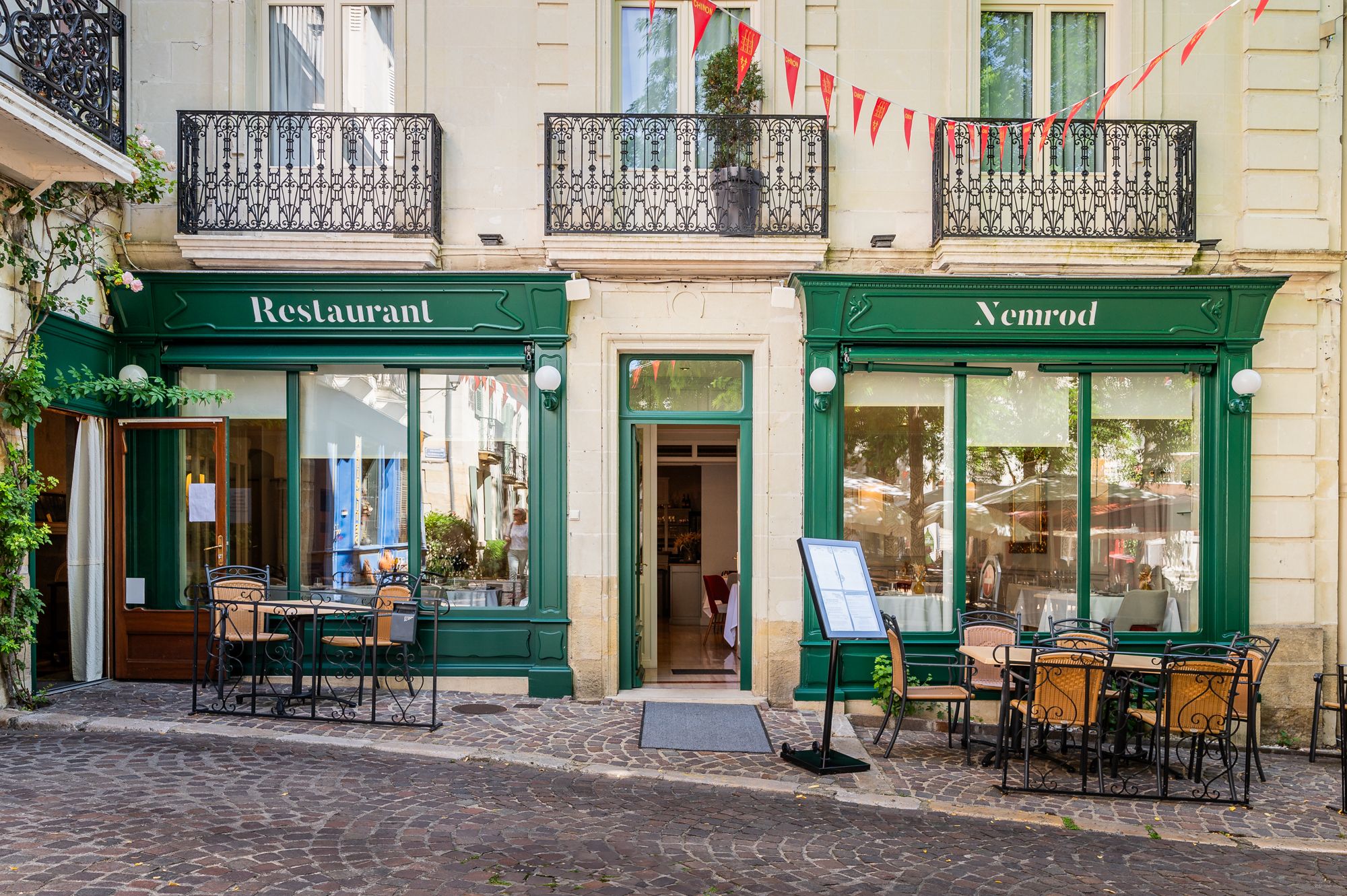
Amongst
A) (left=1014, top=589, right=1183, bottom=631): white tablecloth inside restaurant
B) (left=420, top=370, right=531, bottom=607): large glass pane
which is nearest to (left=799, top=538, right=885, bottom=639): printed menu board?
(left=1014, top=589, right=1183, bottom=631): white tablecloth inside restaurant

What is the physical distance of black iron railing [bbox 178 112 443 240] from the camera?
28.7 feet

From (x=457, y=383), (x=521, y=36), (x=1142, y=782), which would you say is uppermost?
(x=521, y=36)

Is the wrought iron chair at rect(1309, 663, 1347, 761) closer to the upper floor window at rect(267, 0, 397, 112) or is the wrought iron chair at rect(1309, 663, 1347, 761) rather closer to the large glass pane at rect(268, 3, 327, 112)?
the upper floor window at rect(267, 0, 397, 112)

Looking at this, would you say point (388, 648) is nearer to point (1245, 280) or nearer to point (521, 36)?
point (521, 36)

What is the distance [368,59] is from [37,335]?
12.2ft

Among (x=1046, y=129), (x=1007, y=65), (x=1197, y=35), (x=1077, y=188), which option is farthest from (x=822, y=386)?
(x=1197, y=35)

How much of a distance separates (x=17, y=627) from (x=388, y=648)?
2.73 m

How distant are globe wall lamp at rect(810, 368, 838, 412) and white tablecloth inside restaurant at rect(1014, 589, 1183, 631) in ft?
8.25

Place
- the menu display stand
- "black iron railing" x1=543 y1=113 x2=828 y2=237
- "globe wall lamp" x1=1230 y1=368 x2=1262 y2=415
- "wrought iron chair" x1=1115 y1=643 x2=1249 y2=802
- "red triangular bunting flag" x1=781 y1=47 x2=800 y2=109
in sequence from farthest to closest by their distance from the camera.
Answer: "black iron railing" x1=543 y1=113 x2=828 y2=237
"globe wall lamp" x1=1230 y1=368 x2=1262 y2=415
"red triangular bunting flag" x1=781 y1=47 x2=800 y2=109
the menu display stand
"wrought iron chair" x1=1115 y1=643 x2=1249 y2=802

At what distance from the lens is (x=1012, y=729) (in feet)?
24.4

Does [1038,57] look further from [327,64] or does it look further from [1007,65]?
[327,64]

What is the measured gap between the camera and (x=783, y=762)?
23.2ft

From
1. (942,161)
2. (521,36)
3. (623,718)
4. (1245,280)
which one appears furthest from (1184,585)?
(521,36)

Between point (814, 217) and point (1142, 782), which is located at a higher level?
point (814, 217)
